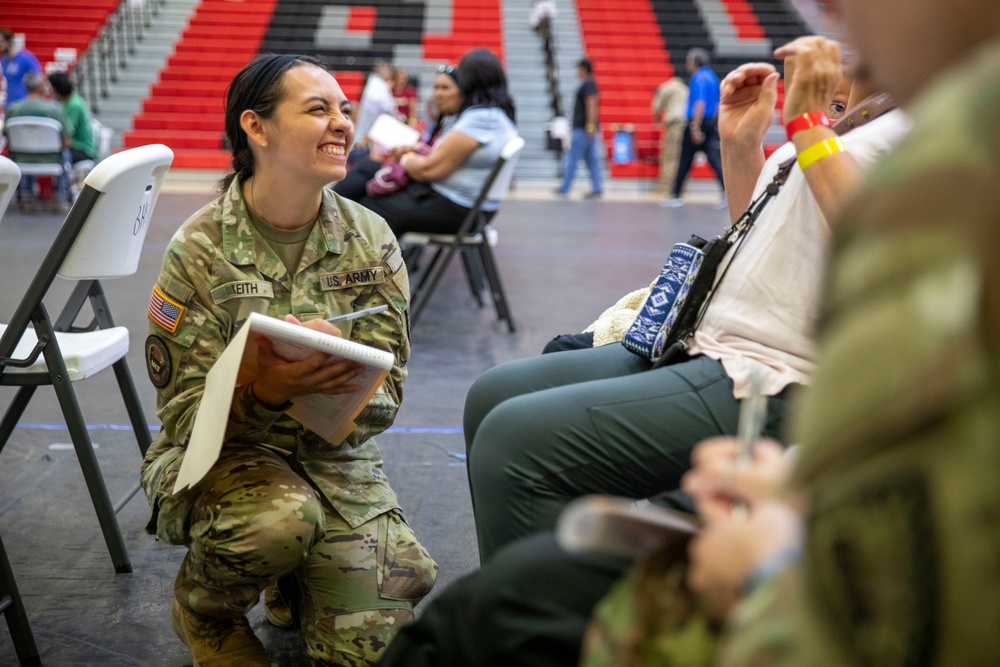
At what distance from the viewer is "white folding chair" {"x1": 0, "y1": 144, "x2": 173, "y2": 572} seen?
6.52ft

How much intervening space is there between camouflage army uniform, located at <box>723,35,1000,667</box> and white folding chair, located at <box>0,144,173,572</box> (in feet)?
5.77

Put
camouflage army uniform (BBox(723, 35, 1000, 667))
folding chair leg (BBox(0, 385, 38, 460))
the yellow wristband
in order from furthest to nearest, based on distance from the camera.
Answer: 1. folding chair leg (BBox(0, 385, 38, 460))
2. the yellow wristband
3. camouflage army uniform (BBox(723, 35, 1000, 667))

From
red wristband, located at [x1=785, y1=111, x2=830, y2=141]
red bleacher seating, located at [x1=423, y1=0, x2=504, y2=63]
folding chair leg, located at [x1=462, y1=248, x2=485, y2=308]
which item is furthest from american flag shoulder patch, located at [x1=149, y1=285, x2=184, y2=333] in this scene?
red bleacher seating, located at [x1=423, y1=0, x2=504, y2=63]

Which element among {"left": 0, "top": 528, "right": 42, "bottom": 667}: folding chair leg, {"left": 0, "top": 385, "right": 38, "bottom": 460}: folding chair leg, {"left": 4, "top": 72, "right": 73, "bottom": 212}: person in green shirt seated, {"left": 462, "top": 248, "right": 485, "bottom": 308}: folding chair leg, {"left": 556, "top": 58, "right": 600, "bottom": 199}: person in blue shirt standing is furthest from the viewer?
{"left": 556, "top": 58, "right": 600, "bottom": 199}: person in blue shirt standing

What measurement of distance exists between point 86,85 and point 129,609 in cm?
1367

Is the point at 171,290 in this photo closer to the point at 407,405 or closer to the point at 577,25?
the point at 407,405

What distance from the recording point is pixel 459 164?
4422 millimetres

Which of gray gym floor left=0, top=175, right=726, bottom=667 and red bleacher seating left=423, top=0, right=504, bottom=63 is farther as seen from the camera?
red bleacher seating left=423, top=0, right=504, bottom=63

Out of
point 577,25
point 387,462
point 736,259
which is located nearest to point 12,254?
point 387,462

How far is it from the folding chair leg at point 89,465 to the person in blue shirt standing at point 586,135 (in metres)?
8.77

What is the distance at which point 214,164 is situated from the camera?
39.6 ft

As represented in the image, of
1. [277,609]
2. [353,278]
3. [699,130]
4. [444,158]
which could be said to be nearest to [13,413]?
[277,609]

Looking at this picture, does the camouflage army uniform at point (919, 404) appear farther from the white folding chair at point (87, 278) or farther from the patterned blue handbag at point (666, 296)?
the white folding chair at point (87, 278)

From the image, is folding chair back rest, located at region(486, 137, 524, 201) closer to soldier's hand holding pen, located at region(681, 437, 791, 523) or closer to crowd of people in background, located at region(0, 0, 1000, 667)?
crowd of people in background, located at region(0, 0, 1000, 667)
